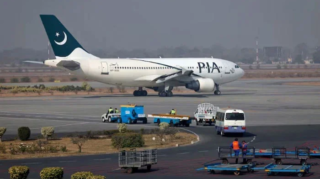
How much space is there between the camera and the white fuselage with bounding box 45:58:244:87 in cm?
8231

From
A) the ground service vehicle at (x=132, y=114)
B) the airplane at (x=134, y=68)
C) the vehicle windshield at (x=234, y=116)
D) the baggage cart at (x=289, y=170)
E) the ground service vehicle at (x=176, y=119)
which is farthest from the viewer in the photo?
the airplane at (x=134, y=68)

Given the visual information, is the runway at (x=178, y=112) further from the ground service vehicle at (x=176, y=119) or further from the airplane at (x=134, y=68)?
the airplane at (x=134, y=68)

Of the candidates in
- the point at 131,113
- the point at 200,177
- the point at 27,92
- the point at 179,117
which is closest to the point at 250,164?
the point at 200,177

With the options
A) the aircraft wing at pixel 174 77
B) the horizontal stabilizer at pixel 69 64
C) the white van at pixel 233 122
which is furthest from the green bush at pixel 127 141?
the aircraft wing at pixel 174 77

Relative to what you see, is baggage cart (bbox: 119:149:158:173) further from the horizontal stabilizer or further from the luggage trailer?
the horizontal stabilizer

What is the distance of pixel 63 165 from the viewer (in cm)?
3198

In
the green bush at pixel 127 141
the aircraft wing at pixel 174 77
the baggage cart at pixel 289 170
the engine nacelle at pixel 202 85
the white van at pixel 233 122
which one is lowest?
the baggage cart at pixel 289 170

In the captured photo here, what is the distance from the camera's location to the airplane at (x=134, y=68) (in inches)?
3211

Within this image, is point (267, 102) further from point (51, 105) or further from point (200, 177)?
point (200, 177)

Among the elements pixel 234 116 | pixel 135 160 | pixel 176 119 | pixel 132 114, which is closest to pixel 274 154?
pixel 135 160

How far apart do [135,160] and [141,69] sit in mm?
55445

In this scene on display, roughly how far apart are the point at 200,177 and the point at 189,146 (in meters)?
11.8

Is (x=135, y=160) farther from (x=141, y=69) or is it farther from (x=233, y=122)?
(x=141, y=69)

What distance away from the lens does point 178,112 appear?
61875 mm
